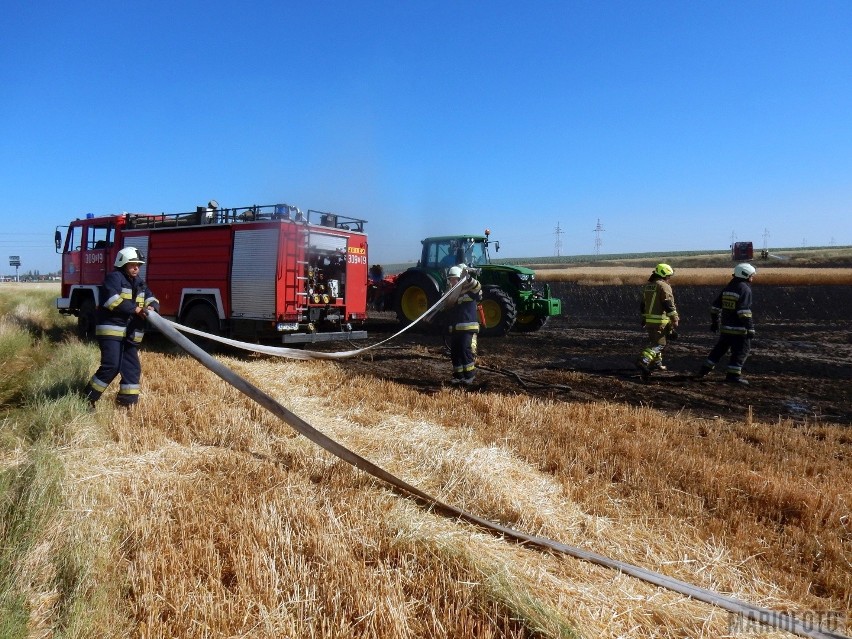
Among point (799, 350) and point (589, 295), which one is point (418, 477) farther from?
point (589, 295)

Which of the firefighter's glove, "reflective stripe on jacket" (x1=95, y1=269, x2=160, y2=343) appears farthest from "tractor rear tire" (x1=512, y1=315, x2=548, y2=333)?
"reflective stripe on jacket" (x1=95, y1=269, x2=160, y2=343)

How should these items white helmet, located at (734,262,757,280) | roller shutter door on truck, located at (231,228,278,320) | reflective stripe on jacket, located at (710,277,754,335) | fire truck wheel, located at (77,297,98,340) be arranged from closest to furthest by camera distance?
reflective stripe on jacket, located at (710,277,754,335), white helmet, located at (734,262,757,280), roller shutter door on truck, located at (231,228,278,320), fire truck wheel, located at (77,297,98,340)

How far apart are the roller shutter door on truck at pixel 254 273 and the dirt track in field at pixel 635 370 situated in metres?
1.69

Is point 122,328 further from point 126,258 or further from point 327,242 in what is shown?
point 327,242

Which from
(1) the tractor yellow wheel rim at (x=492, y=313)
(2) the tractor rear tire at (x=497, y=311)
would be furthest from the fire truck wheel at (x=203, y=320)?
(1) the tractor yellow wheel rim at (x=492, y=313)

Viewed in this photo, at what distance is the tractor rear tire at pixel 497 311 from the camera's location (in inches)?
490

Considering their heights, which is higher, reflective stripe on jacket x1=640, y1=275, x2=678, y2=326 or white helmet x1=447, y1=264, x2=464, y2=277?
white helmet x1=447, y1=264, x2=464, y2=277

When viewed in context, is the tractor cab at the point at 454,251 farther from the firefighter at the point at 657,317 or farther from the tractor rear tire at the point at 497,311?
the firefighter at the point at 657,317

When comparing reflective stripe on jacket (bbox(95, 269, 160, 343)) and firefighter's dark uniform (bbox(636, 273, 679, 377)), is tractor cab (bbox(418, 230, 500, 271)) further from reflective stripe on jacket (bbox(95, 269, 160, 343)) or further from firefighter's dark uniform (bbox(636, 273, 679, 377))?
reflective stripe on jacket (bbox(95, 269, 160, 343))

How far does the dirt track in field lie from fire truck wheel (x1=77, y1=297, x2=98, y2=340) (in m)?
5.18

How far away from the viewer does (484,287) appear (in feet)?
40.7

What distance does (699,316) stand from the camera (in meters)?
20.7

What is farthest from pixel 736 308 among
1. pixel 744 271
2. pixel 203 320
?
pixel 203 320

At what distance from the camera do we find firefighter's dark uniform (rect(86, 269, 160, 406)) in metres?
5.50
